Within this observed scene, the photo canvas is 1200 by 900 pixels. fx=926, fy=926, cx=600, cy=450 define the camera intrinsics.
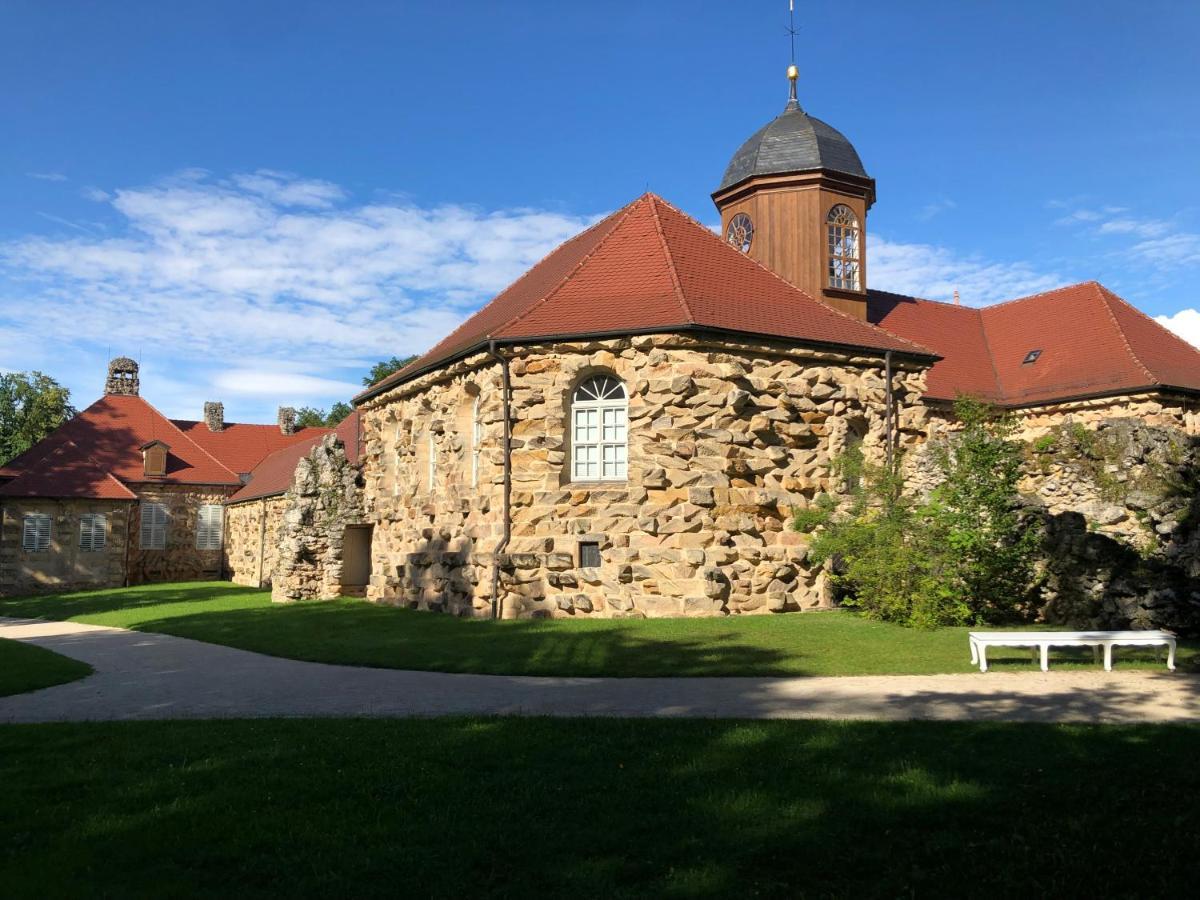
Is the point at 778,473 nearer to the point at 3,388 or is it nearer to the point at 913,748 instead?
the point at 913,748

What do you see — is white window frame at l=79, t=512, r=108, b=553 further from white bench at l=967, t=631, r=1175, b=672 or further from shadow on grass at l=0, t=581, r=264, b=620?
white bench at l=967, t=631, r=1175, b=672

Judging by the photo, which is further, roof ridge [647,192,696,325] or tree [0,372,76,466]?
tree [0,372,76,466]

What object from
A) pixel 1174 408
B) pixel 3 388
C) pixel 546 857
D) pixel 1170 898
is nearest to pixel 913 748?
pixel 1170 898

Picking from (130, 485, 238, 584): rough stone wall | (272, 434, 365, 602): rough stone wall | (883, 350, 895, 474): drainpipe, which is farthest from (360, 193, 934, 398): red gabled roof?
(130, 485, 238, 584): rough stone wall

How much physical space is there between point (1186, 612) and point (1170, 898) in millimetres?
9039

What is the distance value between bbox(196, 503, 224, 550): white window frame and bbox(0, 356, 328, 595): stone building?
0.04 metres

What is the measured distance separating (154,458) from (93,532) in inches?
193

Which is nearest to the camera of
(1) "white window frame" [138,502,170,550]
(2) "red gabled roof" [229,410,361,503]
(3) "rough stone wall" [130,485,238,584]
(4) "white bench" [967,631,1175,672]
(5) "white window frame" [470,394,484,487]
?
(4) "white bench" [967,631,1175,672]

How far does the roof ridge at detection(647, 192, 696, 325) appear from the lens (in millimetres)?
16547

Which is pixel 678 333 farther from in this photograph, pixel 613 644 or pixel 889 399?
pixel 613 644

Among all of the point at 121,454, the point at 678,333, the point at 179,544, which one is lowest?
the point at 179,544

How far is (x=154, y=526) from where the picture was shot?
123 ft

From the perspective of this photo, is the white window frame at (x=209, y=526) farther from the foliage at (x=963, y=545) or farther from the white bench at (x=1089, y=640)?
the white bench at (x=1089, y=640)

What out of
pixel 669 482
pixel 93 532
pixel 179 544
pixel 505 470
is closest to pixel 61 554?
pixel 93 532
